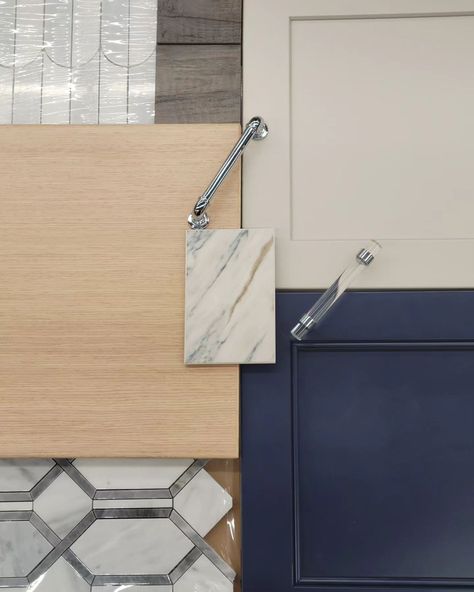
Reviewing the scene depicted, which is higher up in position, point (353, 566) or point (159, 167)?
point (159, 167)

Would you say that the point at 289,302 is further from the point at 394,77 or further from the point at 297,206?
the point at 394,77

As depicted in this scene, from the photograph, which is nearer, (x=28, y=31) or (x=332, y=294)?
(x=332, y=294)

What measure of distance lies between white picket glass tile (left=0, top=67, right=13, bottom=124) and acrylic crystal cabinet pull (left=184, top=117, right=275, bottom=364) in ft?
1.19

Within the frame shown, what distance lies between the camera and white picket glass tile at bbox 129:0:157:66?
949 mm

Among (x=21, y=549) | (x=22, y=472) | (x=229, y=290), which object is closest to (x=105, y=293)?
(x=229, y=290)

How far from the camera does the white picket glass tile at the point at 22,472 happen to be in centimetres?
89

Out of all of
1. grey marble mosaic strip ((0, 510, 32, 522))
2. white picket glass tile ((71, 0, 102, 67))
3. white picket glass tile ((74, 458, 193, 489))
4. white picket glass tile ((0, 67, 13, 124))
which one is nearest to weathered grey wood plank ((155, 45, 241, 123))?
white picket glass tile ((71, 0, 102, 67))

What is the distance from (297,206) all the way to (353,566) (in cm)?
56

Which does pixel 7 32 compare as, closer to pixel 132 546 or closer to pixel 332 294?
pixel 332 294

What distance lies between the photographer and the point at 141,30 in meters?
0.95

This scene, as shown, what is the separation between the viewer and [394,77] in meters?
0.92

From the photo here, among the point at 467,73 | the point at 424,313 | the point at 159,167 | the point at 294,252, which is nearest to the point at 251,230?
the point at 294,252

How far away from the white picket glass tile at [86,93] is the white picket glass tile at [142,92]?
0.19ft

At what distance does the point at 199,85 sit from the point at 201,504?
0.67 m
